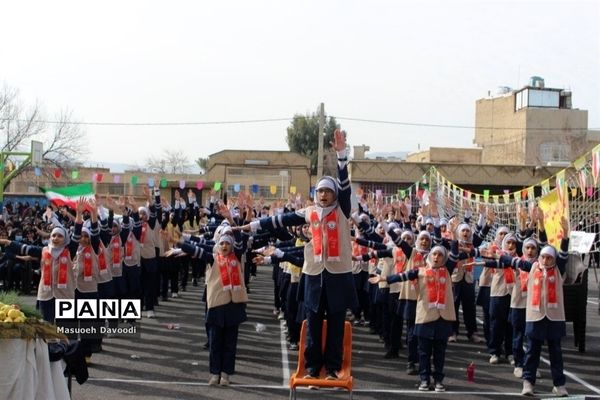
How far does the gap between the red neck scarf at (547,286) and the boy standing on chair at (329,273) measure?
3.29 meters

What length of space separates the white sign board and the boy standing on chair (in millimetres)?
9032

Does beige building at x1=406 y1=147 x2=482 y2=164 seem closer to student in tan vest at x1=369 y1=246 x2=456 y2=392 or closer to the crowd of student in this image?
the crowd of student

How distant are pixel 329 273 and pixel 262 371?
3.92 metres

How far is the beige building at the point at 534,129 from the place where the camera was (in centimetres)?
5375

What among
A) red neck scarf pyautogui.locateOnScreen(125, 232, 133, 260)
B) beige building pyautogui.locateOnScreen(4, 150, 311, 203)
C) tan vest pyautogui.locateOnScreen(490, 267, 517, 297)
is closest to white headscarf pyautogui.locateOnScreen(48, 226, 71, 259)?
red neck scarf pyautogui.locateOnScreen(125, 232, 133, 260)

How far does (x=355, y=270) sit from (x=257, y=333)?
2059 mm

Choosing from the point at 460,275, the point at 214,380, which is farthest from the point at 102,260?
the point at 460,275

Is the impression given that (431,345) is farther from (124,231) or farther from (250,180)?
(250,180)

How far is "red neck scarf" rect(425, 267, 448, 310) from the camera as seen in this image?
10102mm

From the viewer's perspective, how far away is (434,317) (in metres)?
10.0

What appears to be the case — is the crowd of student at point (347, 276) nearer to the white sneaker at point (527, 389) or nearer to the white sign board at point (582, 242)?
the white sneaker at point (527, 389)

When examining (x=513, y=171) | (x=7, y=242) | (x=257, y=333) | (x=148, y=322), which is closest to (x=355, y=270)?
(x=257, y=333)

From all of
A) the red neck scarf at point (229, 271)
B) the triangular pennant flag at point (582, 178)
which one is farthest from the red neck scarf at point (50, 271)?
the triangular pennant flag at point (582, 178)

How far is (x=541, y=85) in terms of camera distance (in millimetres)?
55938
